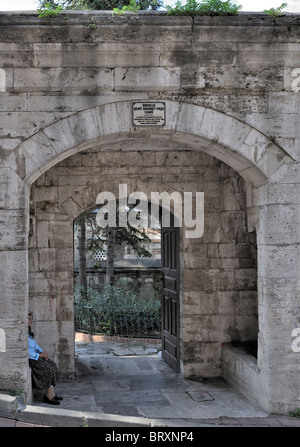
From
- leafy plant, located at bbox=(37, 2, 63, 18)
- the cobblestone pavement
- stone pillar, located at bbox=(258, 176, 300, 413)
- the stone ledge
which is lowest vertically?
the cobblestone pavement

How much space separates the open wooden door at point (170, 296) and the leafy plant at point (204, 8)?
3306 millimetres

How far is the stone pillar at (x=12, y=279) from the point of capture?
469cm

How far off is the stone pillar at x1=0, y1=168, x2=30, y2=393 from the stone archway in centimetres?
1

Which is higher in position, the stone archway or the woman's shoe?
the stone archway

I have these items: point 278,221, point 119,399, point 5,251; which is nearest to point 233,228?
point 278,221

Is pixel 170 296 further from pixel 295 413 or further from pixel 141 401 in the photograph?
pixel 295 413

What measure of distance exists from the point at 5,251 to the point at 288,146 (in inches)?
127

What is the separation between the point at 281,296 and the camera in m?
5.03

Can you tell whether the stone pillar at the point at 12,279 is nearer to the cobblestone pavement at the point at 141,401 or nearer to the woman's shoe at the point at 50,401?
the cobblestone pavement at the point at 141,401

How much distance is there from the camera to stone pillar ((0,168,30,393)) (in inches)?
185

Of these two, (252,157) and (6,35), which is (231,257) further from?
(6,35)

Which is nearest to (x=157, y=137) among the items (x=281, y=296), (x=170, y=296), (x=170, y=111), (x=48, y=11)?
(x=170, y=111)

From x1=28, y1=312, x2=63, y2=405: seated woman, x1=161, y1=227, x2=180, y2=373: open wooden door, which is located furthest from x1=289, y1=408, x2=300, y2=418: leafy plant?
x1=28, y1=312, x2=63, y2=405: seated woman

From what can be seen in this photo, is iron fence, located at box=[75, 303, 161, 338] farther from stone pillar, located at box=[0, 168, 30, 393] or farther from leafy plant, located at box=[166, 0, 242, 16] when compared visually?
leafy plant, located at box=[166, 0, 242, 16]
